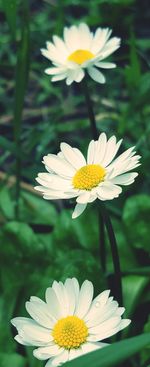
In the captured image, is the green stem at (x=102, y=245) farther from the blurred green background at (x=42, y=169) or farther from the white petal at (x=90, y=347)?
the white petal at (x=90, y=347)

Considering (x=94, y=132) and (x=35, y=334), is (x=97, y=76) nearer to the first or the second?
(x=94, y=132)

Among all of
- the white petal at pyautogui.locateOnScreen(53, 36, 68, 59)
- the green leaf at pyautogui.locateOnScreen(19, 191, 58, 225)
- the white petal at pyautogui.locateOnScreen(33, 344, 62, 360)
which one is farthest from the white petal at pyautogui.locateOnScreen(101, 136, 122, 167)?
the green leaf at pyautogui.locateOnScreen(19, 191, 58, 225)

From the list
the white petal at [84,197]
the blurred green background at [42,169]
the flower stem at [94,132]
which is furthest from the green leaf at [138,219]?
the white petal at [84,197]

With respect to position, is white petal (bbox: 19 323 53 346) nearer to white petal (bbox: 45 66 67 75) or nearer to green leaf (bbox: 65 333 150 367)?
green leaf (bbox: 65 333 150 367)

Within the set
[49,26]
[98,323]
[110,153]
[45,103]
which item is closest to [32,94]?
[45,103]

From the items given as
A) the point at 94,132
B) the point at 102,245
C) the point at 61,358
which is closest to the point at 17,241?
the point at 102,245

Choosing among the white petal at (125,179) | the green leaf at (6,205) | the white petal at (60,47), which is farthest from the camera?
the green leaf at (6,205)
